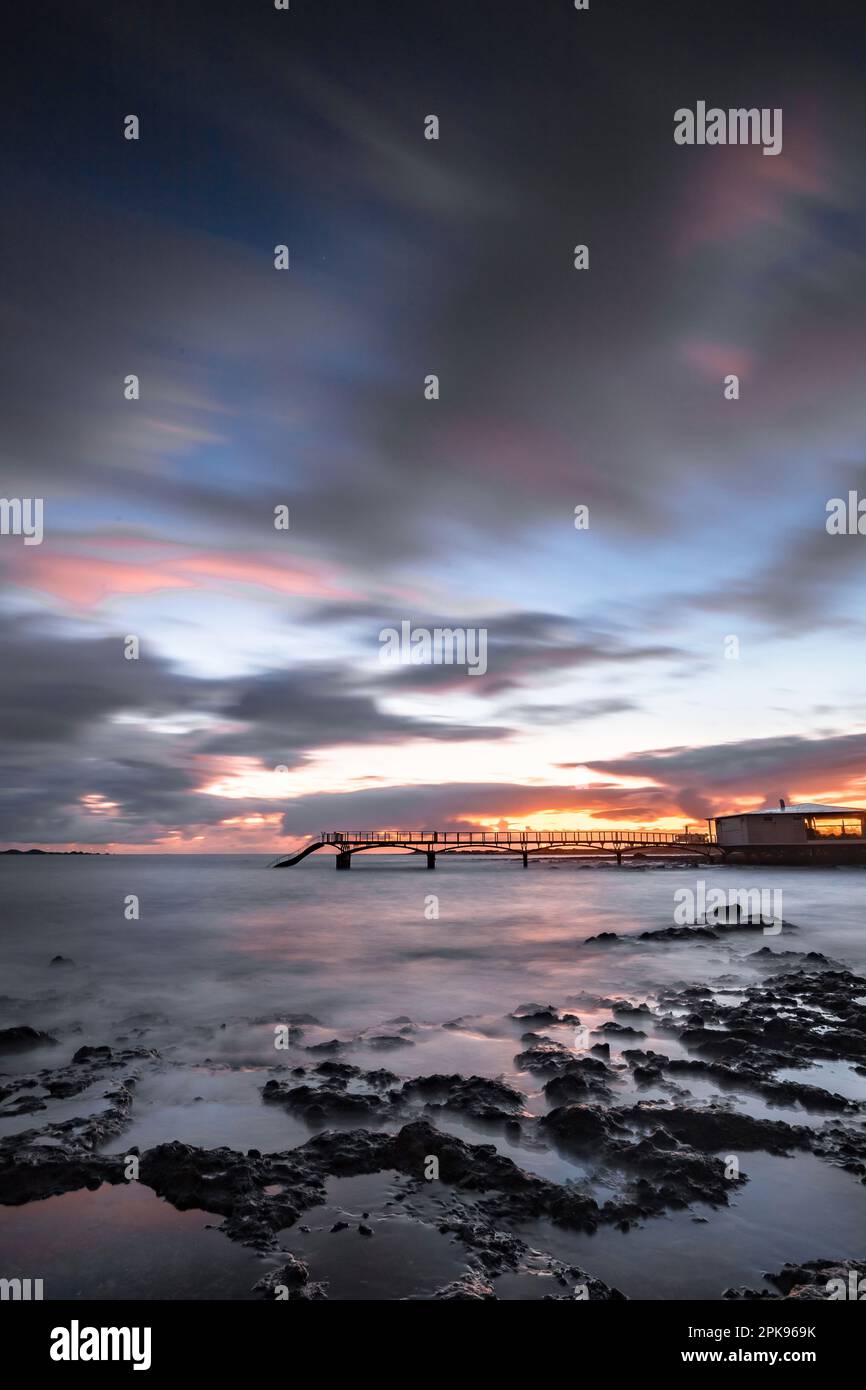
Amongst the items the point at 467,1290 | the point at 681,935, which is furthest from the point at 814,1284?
the point at 681,935

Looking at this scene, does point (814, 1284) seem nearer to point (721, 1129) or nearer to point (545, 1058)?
point (721, 1129)

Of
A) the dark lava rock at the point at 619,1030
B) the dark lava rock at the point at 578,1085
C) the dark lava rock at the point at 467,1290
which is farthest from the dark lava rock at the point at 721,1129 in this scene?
the dark lava rock at the point at 619,1030

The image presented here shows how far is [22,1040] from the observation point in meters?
11.0

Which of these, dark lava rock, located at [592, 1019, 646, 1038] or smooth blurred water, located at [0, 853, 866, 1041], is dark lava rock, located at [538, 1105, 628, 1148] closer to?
dark lava rock, located at [592, 1019, 646, 1038]

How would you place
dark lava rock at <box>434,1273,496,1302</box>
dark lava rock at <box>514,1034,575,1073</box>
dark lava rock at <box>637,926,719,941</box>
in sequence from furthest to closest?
dark lava rock at <box>637,926,719,941</box>
dark lava rock at <box>514,1034,575,1073</box>
dark lava rock at <box>434,1273,496,1302</box>

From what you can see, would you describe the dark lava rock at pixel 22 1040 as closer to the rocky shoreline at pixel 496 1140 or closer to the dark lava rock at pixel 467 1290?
the rocky shoreline at pixel 496 1140

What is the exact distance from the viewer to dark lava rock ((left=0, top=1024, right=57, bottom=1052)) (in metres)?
10.8

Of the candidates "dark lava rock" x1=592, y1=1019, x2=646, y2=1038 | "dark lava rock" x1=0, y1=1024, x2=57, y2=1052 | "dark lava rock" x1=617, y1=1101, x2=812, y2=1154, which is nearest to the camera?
"dark lava rock" x1=617, y1=1101, x2=812, y2=1154

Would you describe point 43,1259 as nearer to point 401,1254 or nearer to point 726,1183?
point 401,1254

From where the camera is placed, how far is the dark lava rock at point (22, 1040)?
10820 mm

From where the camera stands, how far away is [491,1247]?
16.3ft

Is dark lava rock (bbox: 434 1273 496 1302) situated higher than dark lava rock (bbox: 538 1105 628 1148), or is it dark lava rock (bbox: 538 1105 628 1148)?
dark lava rock (bbox: 434 1273 496 1302)

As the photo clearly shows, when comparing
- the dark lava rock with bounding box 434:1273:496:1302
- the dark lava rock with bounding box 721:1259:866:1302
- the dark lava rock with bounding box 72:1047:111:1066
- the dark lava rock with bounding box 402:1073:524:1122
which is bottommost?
the dark lava rock with bounding box 72:1047:111:1066

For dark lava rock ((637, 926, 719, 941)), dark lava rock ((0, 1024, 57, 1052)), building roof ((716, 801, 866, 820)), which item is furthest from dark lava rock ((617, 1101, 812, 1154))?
building roof ((716, 801, 866, 820))
